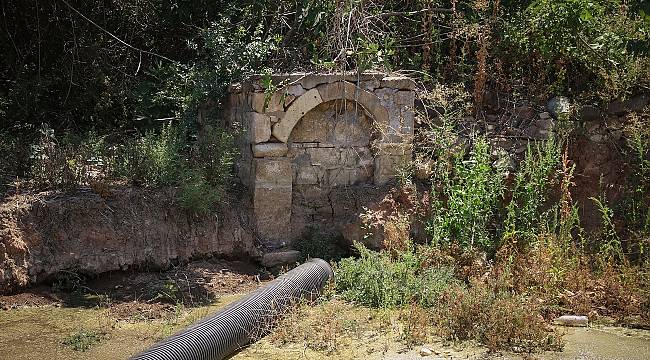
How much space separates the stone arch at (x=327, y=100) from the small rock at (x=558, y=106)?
2.26 m

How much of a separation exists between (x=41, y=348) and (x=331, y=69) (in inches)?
185

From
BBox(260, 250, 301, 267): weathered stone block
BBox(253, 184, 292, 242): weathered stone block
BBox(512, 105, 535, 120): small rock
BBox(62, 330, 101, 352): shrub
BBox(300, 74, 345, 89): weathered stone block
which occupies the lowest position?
BBox(62, 330, 101, 352): shrub

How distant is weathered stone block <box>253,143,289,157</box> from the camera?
8.81 m

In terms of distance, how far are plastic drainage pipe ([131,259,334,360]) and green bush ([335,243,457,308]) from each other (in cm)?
29

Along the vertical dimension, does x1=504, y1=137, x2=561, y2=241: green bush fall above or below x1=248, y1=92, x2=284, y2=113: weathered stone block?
below

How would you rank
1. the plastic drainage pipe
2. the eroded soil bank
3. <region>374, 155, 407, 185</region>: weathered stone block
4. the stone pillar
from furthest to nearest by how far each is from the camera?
<region>374, 155, 407, 185</region>: weathered stone block → the stone pillar → the eroded soil bank → the plastic drainage pipe

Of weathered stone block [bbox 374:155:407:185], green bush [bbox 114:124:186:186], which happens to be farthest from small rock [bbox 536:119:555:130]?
green bush [bbox 114:124:186:186]

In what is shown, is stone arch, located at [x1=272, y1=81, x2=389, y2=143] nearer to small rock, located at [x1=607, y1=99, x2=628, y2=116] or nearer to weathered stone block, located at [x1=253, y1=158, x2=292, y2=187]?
weathered stone block, located at [x1=253, y1=158, x2=292, y2=187]

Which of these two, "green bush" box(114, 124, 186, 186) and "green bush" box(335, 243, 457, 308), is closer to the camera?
"green bush" box(335, 243, 457, 308)

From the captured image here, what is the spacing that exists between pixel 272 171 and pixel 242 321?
2892mm

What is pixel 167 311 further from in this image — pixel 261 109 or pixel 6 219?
pixel 261 109

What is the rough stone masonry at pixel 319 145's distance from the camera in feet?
29.1

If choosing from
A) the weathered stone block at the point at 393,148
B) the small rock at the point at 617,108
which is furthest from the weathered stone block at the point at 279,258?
the small rock at the point at 617,108

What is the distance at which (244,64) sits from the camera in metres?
9.64
